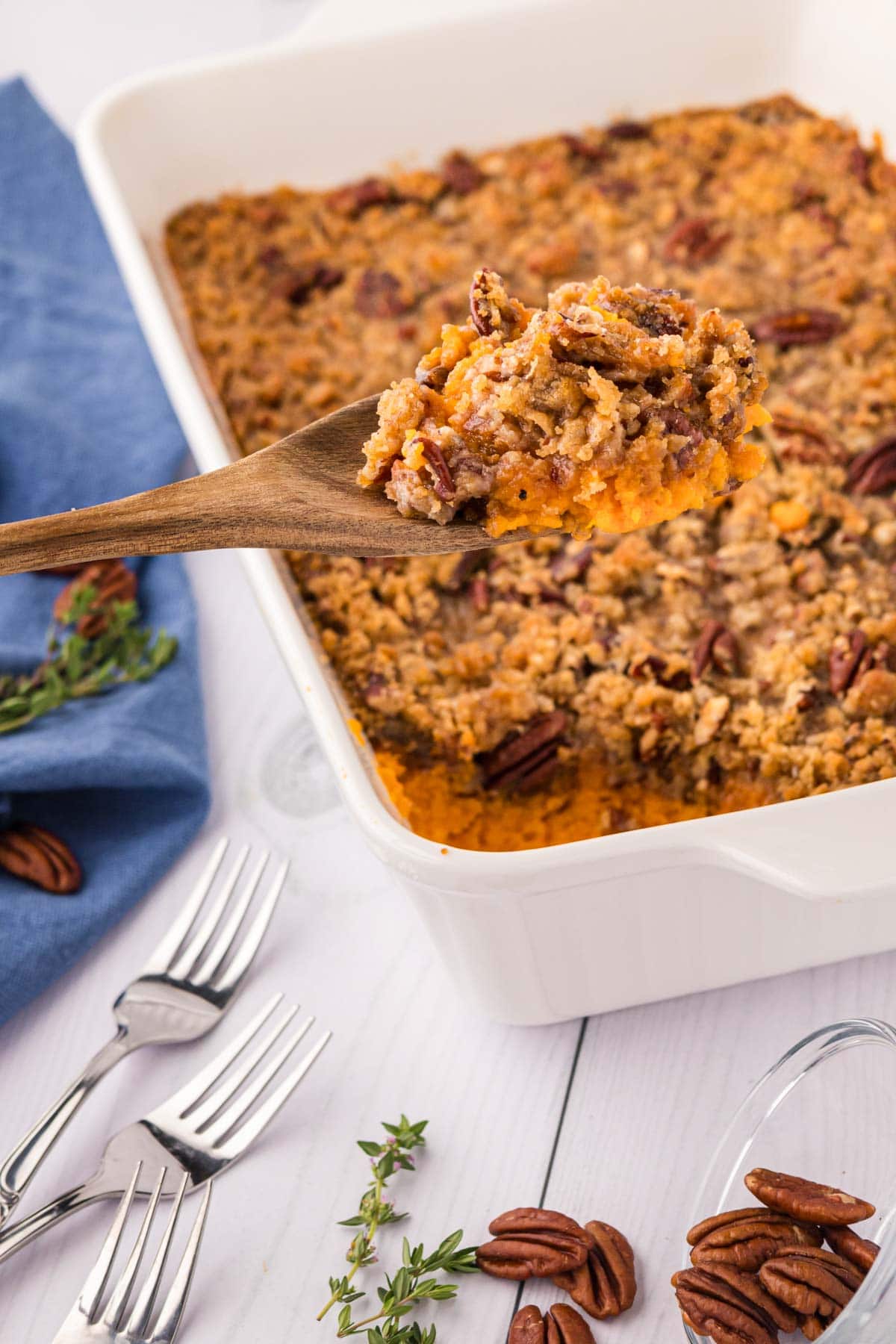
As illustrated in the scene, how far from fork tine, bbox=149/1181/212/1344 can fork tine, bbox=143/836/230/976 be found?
0.98 feet

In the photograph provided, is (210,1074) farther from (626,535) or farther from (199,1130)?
(626,535)

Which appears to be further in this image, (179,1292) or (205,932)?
(205,932)

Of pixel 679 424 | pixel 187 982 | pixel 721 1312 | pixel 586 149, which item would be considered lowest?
pixel 721 1312

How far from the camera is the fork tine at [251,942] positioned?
4.96 feet

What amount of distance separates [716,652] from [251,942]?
2.03 ft

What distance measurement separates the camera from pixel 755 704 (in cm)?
143

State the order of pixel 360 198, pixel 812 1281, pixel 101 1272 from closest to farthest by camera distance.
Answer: pixel 812 1281 → pixel 101 1272 → pixel 360 198

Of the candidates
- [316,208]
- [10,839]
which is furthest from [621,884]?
[316,208]

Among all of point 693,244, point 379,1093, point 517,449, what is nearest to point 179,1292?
point 379,1093

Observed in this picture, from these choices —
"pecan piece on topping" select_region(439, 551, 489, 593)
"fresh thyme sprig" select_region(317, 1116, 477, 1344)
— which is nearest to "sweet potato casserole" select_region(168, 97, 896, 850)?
"pecan piece on topping" select_region(439, 551, 489, 593)

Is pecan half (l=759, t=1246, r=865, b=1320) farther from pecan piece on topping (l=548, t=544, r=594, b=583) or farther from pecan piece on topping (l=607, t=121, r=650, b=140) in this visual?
pecan piece on topping (l=607, t=121, r=650, b=140)

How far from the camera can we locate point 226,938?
1.54m

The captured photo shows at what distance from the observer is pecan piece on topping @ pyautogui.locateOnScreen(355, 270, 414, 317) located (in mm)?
1967

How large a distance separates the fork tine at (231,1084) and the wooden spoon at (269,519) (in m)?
0.50
